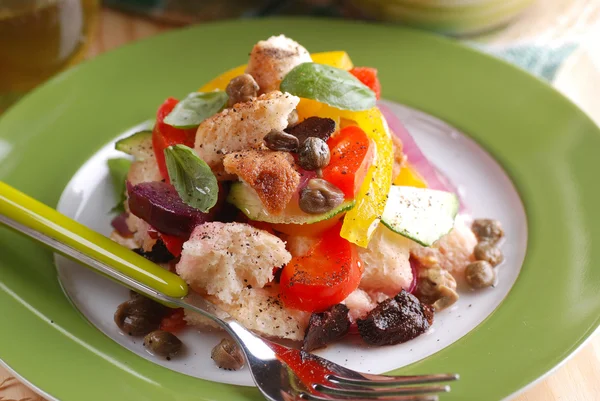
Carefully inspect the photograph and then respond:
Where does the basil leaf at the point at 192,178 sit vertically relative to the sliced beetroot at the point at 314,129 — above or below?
below

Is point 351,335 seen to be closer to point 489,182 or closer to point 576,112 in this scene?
point 489,182

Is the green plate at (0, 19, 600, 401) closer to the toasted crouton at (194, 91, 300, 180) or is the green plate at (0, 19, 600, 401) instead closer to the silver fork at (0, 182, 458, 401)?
the silver fork at (0, 182, 458, 401)

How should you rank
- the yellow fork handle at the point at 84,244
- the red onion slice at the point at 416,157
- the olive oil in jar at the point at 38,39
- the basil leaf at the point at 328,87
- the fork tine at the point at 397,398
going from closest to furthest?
the fork tine at the point at 397,398
the yellow fork handle at the point at 84,244
the basil leaf at the point at 328,87
the red onion slice at the point at 416,157
the olive oil in jar at the point at 38,39

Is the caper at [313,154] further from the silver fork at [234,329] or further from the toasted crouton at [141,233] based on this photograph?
the toasted crouton at [141,233]

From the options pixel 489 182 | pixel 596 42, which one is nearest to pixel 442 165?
pixel 489 182

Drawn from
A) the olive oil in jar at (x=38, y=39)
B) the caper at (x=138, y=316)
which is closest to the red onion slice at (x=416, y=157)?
the caper at (x=138, y=316)

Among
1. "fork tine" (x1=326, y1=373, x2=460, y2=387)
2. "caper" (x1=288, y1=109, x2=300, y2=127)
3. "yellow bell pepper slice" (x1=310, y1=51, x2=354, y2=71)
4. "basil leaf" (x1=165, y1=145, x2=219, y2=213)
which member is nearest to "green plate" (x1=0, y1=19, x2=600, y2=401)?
"fork tine" (x1=326, y1=373, x2=460, y2=387)
